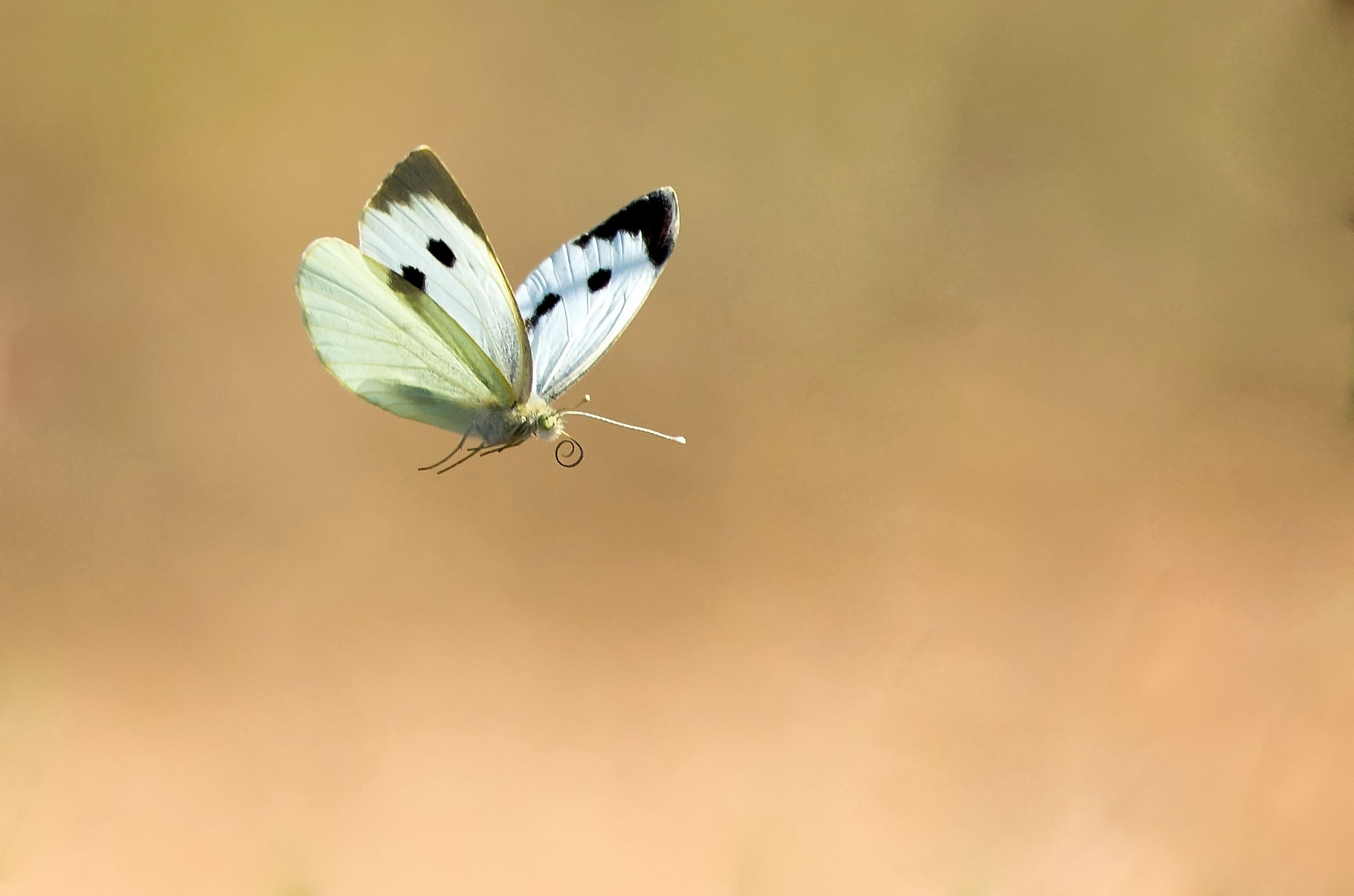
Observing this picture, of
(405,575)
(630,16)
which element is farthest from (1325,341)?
(405,575)

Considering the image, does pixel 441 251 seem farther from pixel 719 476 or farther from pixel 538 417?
pixel 719 476

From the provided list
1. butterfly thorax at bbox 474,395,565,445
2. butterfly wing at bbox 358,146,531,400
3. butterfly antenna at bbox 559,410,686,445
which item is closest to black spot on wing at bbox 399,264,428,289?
butterfly wing at bbox 358,146,531,400

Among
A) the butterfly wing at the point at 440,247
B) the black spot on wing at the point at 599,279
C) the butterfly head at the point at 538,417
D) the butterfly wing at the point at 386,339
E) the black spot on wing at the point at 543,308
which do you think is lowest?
the butterfly wing at the point at 386,339

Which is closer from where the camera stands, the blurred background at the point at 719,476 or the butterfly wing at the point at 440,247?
the butterfly wing at the point at 440,247

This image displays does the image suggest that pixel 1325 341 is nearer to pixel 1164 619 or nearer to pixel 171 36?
pixel 1164 619

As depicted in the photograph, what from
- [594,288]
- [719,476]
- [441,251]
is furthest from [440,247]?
[719,476]


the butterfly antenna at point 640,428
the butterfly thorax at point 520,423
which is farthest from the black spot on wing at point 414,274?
the butterfly antenna at point 640,428

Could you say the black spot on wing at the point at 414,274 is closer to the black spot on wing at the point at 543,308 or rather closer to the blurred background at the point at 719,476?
the black spot on wing at the point at 543,308

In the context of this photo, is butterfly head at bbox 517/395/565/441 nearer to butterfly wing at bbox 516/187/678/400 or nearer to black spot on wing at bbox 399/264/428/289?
butterfly wing at bbox 516/187/678/400
